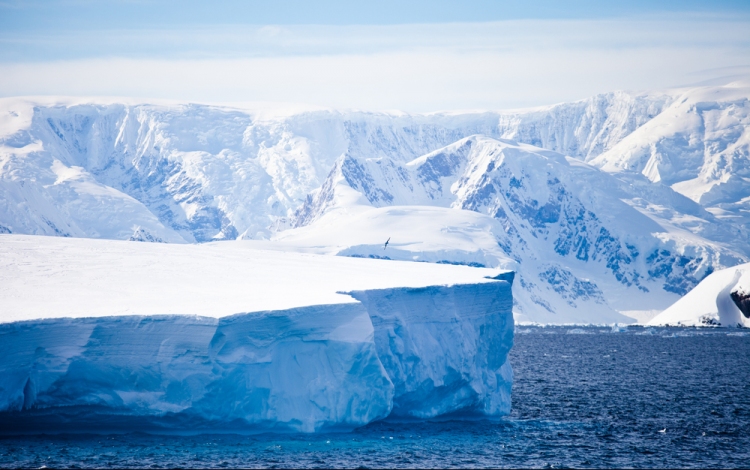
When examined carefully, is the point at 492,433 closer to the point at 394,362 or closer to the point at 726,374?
the point at 394,362

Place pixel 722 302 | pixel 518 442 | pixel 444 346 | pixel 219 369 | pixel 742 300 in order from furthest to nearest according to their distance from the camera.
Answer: pixel 722 302, pixel 742 300, pixel 444 346, pixel 518 442, pixel 219 369

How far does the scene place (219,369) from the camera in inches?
1328

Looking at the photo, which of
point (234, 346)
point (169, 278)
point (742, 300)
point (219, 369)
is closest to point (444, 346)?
point (234, 346)

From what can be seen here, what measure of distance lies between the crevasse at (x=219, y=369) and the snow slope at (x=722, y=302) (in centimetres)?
12195

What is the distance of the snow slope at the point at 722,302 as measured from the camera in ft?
492

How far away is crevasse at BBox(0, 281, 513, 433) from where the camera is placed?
106ft

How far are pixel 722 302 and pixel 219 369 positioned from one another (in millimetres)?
135929

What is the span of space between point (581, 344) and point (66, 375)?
93557 millimetres

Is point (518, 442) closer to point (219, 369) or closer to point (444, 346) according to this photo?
point (444, 346)

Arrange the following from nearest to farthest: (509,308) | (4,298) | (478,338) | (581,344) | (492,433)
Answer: (4,298) < (492,433) < (478,338) < (509,308) < (581,344)

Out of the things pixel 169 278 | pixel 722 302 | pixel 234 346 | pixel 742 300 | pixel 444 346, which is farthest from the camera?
pixel 722 302

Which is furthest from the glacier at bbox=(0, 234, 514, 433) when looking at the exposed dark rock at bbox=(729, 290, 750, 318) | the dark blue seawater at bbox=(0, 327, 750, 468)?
the exposed dark rock at bbox=(729, 290, 750, 318)

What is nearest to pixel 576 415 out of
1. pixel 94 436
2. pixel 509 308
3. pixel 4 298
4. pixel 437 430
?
pixel 509 308

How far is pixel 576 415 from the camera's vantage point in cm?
4494
